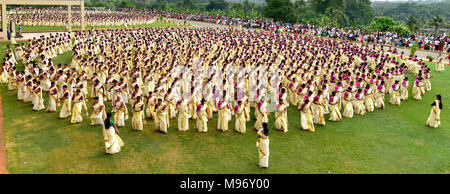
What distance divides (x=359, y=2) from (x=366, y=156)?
7030 centimetres

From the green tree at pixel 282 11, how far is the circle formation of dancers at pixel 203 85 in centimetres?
2592

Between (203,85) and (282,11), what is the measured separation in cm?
3564

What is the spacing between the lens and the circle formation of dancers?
36.4 feet

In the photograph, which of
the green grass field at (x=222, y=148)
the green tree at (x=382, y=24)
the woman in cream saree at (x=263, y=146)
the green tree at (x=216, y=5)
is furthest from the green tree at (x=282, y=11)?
the green tree at (x=216, y=5)

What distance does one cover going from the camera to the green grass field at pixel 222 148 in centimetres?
855

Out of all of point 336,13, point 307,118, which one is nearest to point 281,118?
point 307,118

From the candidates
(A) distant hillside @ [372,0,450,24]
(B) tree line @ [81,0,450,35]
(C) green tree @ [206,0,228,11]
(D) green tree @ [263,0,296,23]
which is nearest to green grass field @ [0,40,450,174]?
(B) tree line @ [81,0,450,35]

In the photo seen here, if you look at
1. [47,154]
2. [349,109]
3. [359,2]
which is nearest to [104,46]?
[47,154]

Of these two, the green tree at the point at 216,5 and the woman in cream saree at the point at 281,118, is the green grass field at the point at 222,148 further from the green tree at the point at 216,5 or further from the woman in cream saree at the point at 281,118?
the green tree at the point at 216,5

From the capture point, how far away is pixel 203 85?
15.6 meters

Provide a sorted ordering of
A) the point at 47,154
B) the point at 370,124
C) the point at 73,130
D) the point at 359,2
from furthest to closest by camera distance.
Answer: the point at 359,2 < the point at 370,124 < the point at 73,130 < the point at 47,154

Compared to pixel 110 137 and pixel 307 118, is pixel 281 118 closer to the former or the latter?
pixel 307 118

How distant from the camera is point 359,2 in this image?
236 ft
